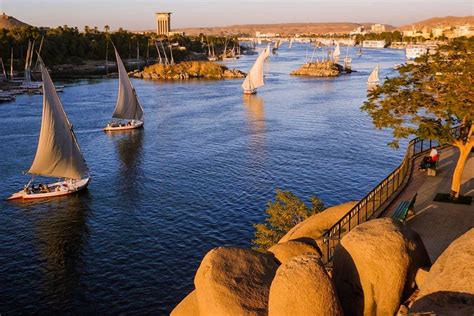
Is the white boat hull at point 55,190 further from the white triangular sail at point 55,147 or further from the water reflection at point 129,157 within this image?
the water reflection at point 129,157

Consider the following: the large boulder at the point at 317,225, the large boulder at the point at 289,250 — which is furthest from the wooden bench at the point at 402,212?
the large boulder at the point at 289,250

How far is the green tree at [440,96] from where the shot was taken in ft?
65.1

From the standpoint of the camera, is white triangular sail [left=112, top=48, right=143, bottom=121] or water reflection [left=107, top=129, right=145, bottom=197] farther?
white triangular sail [left=112, top=48, right=143, bottom=121]

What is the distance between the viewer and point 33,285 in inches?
1008

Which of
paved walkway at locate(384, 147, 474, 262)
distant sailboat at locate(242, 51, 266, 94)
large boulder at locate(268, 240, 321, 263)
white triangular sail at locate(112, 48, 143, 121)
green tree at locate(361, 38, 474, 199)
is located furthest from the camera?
distant sailboat at locate(242, 51, 266, 94)

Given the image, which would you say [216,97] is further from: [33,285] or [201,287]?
[201,287]

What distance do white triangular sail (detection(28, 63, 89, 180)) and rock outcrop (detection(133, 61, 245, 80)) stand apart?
9515 cm

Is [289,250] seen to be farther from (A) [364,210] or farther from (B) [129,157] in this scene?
(B) [129,157]

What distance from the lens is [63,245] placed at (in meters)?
30.5

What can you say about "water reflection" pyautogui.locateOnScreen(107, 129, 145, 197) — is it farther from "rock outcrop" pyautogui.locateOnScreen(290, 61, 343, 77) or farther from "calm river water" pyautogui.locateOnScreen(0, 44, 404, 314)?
"rock outcrop" pyautogui.locateOnScreen(290, 61, 343, 77)

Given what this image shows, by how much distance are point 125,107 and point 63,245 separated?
3815 cm

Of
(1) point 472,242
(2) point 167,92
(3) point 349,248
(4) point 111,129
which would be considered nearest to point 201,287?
(3) point 349,248

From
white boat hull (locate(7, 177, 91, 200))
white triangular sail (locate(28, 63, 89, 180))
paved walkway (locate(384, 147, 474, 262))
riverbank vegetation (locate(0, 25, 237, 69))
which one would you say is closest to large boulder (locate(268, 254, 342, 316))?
paved walkway (locate(384, 147, 474, 262))

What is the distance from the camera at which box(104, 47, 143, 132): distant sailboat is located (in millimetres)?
64750
